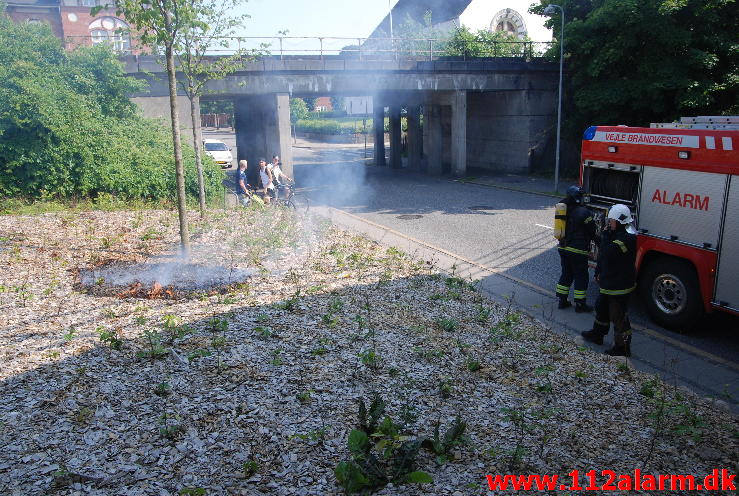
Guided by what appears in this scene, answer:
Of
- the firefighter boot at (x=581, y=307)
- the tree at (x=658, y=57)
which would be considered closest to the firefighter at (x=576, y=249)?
the firefighter boot at (x=581, y=307)

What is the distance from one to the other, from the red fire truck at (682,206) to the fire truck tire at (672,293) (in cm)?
1

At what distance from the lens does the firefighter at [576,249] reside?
840 centimetres

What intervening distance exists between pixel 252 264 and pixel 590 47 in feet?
56.3

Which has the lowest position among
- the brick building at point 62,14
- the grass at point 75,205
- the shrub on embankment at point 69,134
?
the grass at point 75,205

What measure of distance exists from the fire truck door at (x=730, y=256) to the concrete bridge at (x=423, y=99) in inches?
669

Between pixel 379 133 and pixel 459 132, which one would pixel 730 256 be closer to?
pixel 459 132

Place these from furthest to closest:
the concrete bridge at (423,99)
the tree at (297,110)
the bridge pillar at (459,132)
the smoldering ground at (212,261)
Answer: the tree at (297,110) < the bridge pillar at (459,132) < the concrete bridge at (423,99) < the smoldering ground at (212,261)

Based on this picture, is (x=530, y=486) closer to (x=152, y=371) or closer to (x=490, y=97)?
(x=152, y=371)

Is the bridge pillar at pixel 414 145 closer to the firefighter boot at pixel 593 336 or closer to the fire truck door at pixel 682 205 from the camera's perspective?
the fire truck door at pixel 682 205

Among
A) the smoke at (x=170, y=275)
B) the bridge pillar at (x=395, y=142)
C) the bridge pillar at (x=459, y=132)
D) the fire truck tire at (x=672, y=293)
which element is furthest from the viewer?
the bridge pillar at (x=395, y=142)

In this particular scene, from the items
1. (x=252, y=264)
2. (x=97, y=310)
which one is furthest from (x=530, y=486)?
(x=252, y=264)

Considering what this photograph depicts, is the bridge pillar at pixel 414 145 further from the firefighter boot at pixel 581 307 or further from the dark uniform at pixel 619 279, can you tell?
the dark uniform at pixel 619 279

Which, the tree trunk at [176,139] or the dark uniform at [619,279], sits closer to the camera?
the dark uniform at [619,279]

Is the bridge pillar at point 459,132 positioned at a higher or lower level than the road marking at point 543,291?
higher
